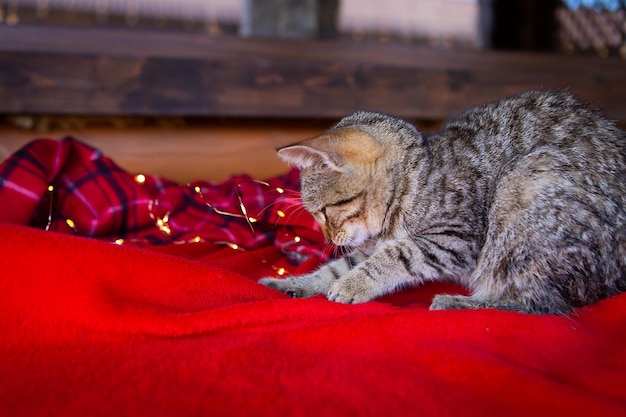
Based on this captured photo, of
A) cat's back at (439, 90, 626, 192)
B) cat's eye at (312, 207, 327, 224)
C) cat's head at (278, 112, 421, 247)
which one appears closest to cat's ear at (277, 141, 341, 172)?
cat's head at (278, 112, 421, 247)

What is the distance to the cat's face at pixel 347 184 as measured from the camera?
5.05 feet

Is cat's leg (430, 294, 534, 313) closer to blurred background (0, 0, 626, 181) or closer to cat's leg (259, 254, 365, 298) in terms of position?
cat's leg (259, 254, 365, 298)

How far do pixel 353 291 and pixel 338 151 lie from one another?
0.37 m

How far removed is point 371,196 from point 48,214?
3.33 feet

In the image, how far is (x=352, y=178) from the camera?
155cm

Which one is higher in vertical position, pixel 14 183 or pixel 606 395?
pixel 14 183

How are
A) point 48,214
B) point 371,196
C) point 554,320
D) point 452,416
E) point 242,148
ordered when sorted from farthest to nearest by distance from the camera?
1. point 242,148
2. point 48,214
3. point 371,196
4. point 554,320
5. point 452,416

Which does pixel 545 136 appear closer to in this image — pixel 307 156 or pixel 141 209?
pixel 307 156

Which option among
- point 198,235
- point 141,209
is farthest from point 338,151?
point 141,209

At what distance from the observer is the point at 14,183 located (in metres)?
1.64

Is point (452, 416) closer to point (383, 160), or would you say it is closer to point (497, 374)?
point (497, 374)

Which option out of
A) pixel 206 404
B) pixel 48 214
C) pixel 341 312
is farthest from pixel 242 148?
pixel 206 404

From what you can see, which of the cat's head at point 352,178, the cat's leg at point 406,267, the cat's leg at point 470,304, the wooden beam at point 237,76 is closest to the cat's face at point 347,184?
the cat's head at point 352,178

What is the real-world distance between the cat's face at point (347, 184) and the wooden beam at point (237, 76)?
4.16 feet
